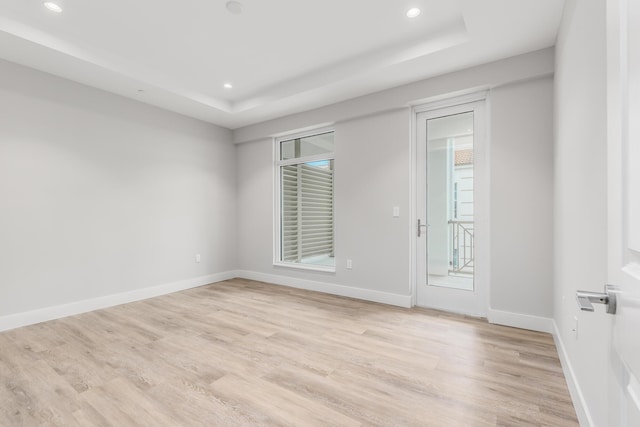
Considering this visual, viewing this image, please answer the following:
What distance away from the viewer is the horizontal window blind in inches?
184

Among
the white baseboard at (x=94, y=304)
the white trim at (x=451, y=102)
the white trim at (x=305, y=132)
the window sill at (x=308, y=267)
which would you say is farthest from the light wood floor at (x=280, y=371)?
the white trim at (x=305, y=132)

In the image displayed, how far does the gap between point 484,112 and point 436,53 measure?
2.91 feet

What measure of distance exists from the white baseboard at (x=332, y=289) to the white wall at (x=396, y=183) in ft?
0.07

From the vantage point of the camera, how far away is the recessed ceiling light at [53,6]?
8.04 feet

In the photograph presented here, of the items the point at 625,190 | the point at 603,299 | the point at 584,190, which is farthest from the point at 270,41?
the point at 603,299

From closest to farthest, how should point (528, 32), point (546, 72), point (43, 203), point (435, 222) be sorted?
point (528, 32) < point (546, 72) < point (43, 203) < point (435, 222)

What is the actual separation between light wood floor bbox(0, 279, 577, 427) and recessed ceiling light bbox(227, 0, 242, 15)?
2.89m

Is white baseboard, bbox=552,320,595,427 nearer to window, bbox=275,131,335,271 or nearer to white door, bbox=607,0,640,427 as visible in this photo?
white door, bbox=607,0,640,427

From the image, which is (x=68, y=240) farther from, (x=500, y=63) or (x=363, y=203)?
(x=500, y=63)

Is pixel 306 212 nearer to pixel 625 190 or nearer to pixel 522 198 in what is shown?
pixel 522 198

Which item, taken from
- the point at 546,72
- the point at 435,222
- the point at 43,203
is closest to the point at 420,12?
the point at 546,72

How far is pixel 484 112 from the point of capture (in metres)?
3.28

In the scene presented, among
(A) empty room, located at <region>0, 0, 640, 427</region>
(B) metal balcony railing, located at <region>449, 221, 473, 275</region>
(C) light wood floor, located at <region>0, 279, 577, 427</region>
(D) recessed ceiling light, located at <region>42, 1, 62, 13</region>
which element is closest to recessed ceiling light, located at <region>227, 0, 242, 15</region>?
(A) empty room, located at <region>0, 0, 640, 427</region>

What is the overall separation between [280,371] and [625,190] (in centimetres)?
218
